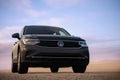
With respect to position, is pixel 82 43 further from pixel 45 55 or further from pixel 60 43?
pixel 45 55

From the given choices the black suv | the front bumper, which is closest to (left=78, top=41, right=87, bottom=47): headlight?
the black suv

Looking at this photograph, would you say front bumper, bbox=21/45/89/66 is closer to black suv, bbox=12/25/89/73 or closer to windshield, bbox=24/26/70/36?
black suv, bbox=12/25/89/73

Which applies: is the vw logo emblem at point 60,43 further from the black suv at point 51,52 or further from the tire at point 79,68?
the tire at point 79,68

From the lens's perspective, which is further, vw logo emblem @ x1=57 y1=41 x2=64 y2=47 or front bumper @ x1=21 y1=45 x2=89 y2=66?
vw logo emblem @ x1=57 y1=41 x2=64 y2=47

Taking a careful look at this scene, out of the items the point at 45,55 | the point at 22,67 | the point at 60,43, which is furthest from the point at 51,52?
the point at 22,67

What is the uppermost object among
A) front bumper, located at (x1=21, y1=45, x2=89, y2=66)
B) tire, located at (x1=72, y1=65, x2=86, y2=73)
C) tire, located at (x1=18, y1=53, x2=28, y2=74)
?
front bumper, located at (x1=21, y1=45, x2=89, y2=66)

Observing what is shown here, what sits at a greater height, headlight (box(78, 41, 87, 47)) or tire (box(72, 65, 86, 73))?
headlight (box(78, 41, 87, 47))

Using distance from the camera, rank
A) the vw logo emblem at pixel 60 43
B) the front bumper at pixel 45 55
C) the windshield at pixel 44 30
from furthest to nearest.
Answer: the windshield at pixel 44 30
the vw logo emblem at pixel 60 43
the front bumper at pixel 45 55

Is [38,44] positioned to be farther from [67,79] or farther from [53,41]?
[67,79]

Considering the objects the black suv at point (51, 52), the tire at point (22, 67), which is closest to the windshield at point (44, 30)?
the black suv at point (51, 52)

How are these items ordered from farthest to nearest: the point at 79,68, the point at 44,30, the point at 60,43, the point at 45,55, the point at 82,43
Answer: the point at 44,30, the point at 79,68, the point at 82,43, the point at 60,43, the point at 45,55

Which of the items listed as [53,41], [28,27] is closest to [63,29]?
[28,27]

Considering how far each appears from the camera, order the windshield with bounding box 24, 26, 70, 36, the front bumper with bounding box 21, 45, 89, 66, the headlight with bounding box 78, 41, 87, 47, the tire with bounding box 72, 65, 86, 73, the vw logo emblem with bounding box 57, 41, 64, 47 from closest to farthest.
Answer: the front bumper with bounding box 21, 45, 89, 66 → the vw logo emblem with bounding box 57, 41, 64, 47 → the headlight with bounding box 78, 41, 87, 47 → the tire with bounding box 72, 65, 86, 73 → the windshield with bounding box 24, 26, 70, 36

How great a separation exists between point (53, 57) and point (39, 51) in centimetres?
53
